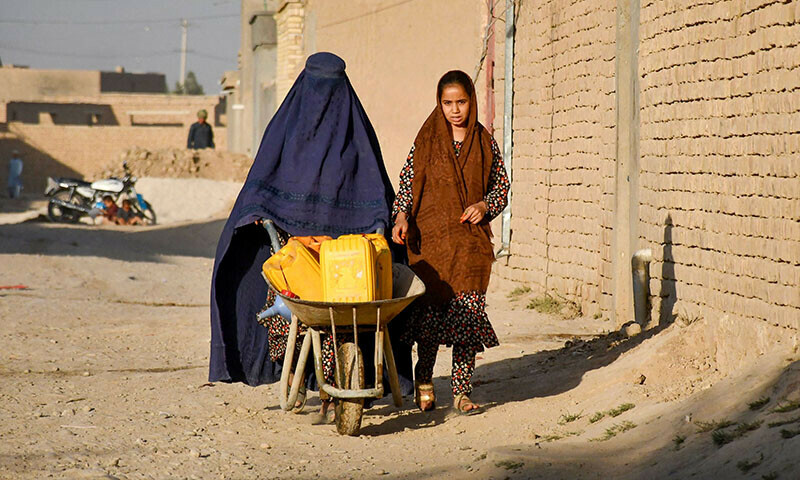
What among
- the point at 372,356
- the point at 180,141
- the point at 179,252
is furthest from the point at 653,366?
the point at 180,141

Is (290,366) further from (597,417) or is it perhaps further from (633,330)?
(633,330)

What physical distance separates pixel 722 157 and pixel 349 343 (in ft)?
6.86

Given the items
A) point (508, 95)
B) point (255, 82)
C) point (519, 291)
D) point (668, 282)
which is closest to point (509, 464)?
point (668, 282)

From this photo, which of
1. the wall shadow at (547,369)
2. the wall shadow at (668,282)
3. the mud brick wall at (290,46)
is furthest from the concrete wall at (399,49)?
the wall shadow at (668,282)

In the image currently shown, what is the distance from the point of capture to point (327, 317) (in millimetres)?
4219

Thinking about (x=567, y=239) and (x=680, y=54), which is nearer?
(x=680, y=54)

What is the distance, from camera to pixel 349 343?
438cm

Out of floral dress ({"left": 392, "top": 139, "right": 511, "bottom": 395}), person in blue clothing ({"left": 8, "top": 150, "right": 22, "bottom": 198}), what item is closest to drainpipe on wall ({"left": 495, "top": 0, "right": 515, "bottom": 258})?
floral dress ({"left": 392, "top": 139, "right": 511, "bottom": 395})

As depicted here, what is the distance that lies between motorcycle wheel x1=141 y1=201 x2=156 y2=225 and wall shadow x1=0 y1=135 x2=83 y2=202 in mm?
11972

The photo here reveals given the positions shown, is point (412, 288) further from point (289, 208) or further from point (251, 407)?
point (251, 407)

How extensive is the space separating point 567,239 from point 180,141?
88.1ft

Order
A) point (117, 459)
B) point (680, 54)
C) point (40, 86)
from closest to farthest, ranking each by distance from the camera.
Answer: point (117, 459) → point (680, 54) → point (40, 86)

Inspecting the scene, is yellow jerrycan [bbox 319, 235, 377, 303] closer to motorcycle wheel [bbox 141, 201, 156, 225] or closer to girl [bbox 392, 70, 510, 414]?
girl [bbox 392, 70, 510, 414]

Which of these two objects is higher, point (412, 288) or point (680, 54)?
point (680, 54)
